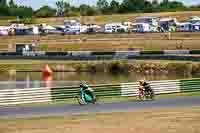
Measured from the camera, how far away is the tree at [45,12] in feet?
550

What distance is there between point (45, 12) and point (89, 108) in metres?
141

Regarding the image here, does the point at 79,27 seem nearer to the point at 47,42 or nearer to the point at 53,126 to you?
the point at 47,42

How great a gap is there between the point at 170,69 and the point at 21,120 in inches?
1630

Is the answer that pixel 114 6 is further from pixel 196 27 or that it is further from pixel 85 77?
pixel 85 77

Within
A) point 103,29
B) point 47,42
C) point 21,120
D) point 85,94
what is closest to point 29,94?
point 85,94

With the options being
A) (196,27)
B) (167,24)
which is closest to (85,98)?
(196,27)

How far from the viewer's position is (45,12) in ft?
566

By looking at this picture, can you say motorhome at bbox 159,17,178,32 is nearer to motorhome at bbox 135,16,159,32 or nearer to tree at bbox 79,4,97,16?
motorhome at bbox 135,16,159,32

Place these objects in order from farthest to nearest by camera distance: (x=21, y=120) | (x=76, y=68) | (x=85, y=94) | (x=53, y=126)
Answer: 1. (x=76, y=68)
2. (x=85, y=94)
3. (x=21, y=120)
4. (x=53, y=126)

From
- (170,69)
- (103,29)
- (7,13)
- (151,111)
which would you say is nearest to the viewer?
(151,111)

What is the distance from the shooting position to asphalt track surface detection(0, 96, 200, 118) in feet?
101

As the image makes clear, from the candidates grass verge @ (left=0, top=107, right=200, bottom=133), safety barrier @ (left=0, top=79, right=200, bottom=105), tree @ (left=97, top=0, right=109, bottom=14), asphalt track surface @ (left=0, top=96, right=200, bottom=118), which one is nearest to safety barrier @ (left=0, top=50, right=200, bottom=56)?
safety barrier @ (left=0, top=79, right=200, bottom=105)

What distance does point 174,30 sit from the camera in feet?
333

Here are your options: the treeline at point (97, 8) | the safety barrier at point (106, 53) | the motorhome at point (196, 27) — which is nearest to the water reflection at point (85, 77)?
the safety barrier at point (106, 53)
